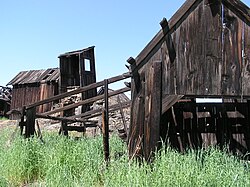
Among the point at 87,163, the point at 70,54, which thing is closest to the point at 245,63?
the point at 87,163

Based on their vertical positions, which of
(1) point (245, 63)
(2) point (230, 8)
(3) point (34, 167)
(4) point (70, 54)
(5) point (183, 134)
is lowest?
(3) point (34, 167)

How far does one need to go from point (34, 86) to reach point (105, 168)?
89.5 ft

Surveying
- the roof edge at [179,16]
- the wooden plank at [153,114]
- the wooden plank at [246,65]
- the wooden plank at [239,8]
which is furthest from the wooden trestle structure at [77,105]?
the wooden plank at [239,8]

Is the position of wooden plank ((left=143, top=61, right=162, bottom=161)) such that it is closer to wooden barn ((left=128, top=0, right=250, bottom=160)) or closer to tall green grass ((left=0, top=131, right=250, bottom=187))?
tall green grass ((left=0, top=131, right=250, bottom=187))

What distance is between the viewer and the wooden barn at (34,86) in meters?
31.8

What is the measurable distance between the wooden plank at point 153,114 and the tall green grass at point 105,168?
0.25m

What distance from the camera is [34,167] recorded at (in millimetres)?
8828

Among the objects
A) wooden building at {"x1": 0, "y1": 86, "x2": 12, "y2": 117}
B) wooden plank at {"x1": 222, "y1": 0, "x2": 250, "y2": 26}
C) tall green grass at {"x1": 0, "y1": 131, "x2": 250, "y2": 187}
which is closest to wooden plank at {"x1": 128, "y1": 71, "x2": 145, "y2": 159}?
tall green grass at {"x1": 0, "y1": 131, "x2": 250, "y2": 187}

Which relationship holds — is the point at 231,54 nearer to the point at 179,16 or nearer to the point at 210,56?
the point at 210,56

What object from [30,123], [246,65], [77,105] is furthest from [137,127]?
[30,123]

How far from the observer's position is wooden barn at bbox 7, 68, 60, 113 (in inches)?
1254

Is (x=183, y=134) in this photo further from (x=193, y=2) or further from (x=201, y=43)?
(x=193, y=2)

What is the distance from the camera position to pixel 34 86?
109ft

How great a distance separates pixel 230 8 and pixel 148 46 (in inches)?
74.1
